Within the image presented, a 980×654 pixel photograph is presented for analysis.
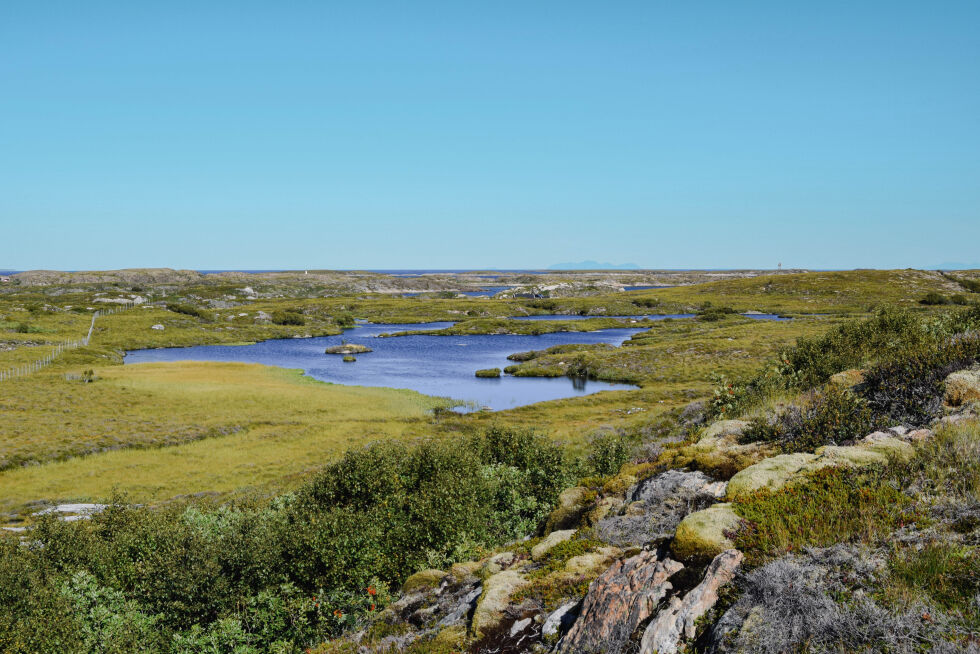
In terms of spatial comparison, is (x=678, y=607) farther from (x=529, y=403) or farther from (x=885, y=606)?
(x=529, y=403)

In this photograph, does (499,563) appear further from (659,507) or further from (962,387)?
(962,387)

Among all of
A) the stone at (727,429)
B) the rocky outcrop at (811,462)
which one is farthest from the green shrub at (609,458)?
the rocky outcrop at (811,462)

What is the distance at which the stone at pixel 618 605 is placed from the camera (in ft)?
26.8

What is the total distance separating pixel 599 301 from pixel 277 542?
18818cm

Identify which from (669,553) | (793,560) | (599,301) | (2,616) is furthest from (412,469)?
(599,301)

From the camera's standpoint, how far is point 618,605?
8.62 meters

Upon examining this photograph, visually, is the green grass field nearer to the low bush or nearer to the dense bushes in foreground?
the dense bushes in foreground

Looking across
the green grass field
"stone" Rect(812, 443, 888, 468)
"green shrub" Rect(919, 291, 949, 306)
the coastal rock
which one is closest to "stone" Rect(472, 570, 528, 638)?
"stone" Rect(812, 443, 888, 468)

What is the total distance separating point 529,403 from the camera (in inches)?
2571

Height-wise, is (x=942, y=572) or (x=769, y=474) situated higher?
(x=942, y=572)

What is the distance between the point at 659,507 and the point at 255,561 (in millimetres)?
12254

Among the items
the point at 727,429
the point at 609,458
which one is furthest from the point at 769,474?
the point at 609,458

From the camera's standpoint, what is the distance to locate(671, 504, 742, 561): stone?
8797 mm

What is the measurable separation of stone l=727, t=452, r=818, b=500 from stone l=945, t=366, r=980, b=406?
450cm
